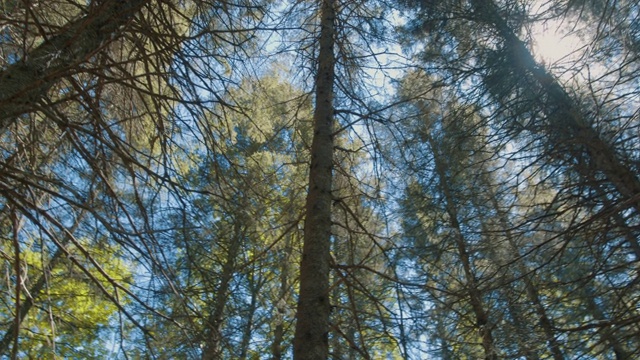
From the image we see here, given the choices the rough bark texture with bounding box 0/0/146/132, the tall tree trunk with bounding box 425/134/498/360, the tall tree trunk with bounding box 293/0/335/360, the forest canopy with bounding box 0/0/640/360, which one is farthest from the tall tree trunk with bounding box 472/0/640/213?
the rough bark texture with bounding box 0/0/146/132

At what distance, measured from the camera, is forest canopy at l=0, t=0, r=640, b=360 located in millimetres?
2090

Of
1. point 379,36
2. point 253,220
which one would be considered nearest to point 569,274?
point 379,36

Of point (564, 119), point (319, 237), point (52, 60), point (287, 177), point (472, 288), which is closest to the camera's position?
point (52, 60)

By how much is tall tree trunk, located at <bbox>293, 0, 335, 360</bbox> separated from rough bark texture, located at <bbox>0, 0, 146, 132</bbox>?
161cm

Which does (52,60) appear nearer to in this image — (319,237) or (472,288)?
(319,237)

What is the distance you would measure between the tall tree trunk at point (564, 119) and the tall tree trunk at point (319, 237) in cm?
229

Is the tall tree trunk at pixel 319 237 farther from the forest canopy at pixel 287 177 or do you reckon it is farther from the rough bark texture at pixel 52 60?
the rough bark texture at pixel 52 60

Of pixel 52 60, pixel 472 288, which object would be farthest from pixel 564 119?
pixel 52 60

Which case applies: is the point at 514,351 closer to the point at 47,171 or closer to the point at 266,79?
the point at 47,171

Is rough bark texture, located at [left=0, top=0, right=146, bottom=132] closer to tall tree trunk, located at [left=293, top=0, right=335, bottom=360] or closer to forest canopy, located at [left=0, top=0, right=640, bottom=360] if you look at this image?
forest canopy, located at [left=0, top=0, right=640, bottom=360]

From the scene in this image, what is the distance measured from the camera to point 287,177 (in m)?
6.11

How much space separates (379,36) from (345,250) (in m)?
2.43

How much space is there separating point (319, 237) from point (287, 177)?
336 centimetres

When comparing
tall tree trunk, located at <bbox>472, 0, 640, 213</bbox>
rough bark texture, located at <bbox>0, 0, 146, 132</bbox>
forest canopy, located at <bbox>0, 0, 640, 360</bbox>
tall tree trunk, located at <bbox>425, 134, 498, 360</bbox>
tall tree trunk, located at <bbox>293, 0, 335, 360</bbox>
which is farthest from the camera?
tall tree trunk, located at <bbox>472, 0, 640, 213</bbox>
